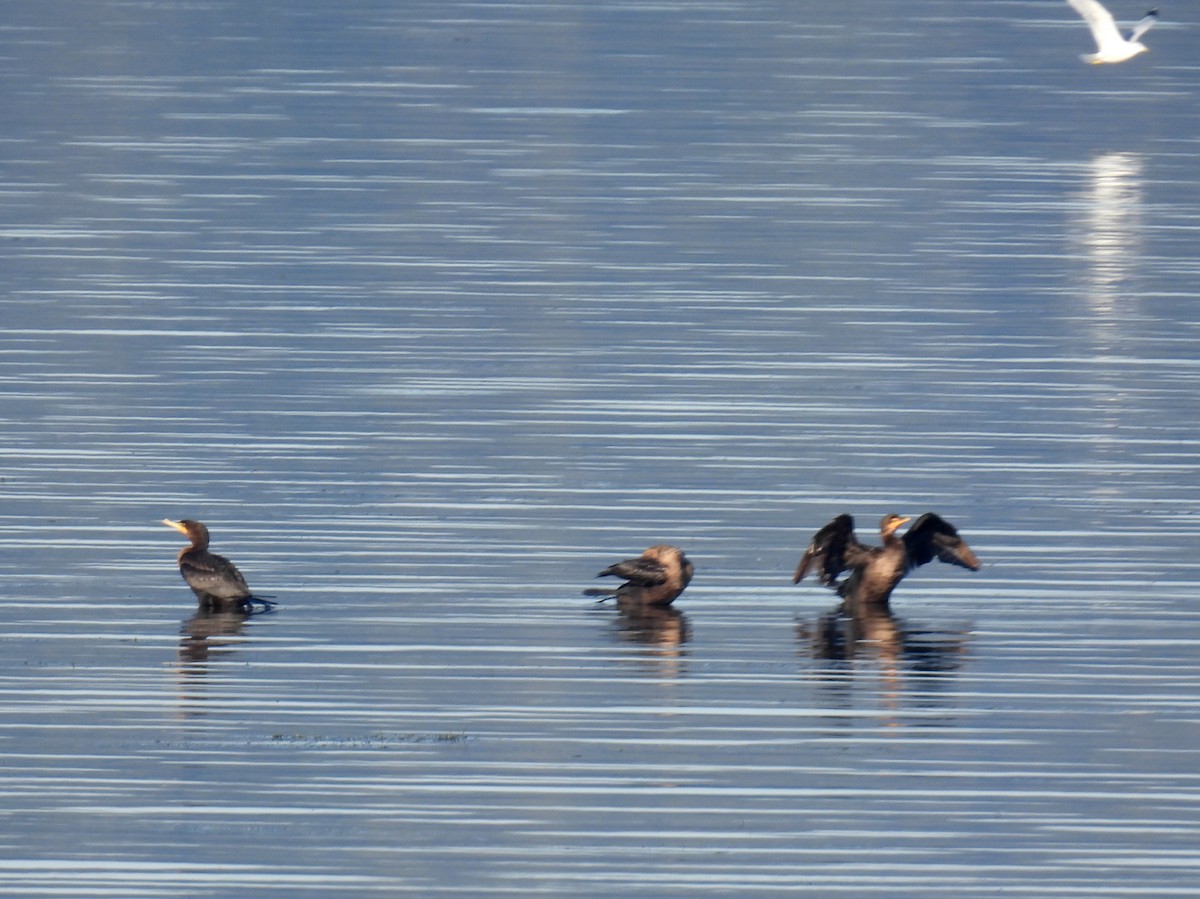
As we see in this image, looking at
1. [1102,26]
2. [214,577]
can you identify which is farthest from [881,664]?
[1102,26]

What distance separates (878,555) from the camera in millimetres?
13797

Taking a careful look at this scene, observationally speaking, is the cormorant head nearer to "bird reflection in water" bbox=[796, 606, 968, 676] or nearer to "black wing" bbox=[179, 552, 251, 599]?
"black wing" bbox=[179, 552, 251, 599]

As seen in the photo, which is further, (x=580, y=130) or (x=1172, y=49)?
(x=1172, y=49)

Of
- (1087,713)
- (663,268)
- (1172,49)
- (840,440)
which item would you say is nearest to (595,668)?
(1087,713)

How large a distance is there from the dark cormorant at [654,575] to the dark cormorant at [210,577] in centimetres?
161

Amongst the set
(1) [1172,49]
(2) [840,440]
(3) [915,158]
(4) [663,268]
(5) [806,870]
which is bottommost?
(5) [806,870]

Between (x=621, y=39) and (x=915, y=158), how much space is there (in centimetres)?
2107

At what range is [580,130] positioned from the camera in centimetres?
3969

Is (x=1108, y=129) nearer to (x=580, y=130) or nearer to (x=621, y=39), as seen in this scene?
(x=580, y=130)

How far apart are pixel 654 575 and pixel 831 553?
82 cm

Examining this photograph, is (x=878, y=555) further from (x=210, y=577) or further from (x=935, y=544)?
(x=210, y=577)

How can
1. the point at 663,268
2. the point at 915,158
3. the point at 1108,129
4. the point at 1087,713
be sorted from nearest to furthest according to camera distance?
the point at 1087,713 → the point at 663,268 → the point at 915,158 → the point at 1108,129

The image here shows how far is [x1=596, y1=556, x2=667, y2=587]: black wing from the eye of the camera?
533 inches

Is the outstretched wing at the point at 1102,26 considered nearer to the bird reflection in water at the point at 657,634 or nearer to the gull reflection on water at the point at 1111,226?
the gull reflection on water at the point at 1111,226
